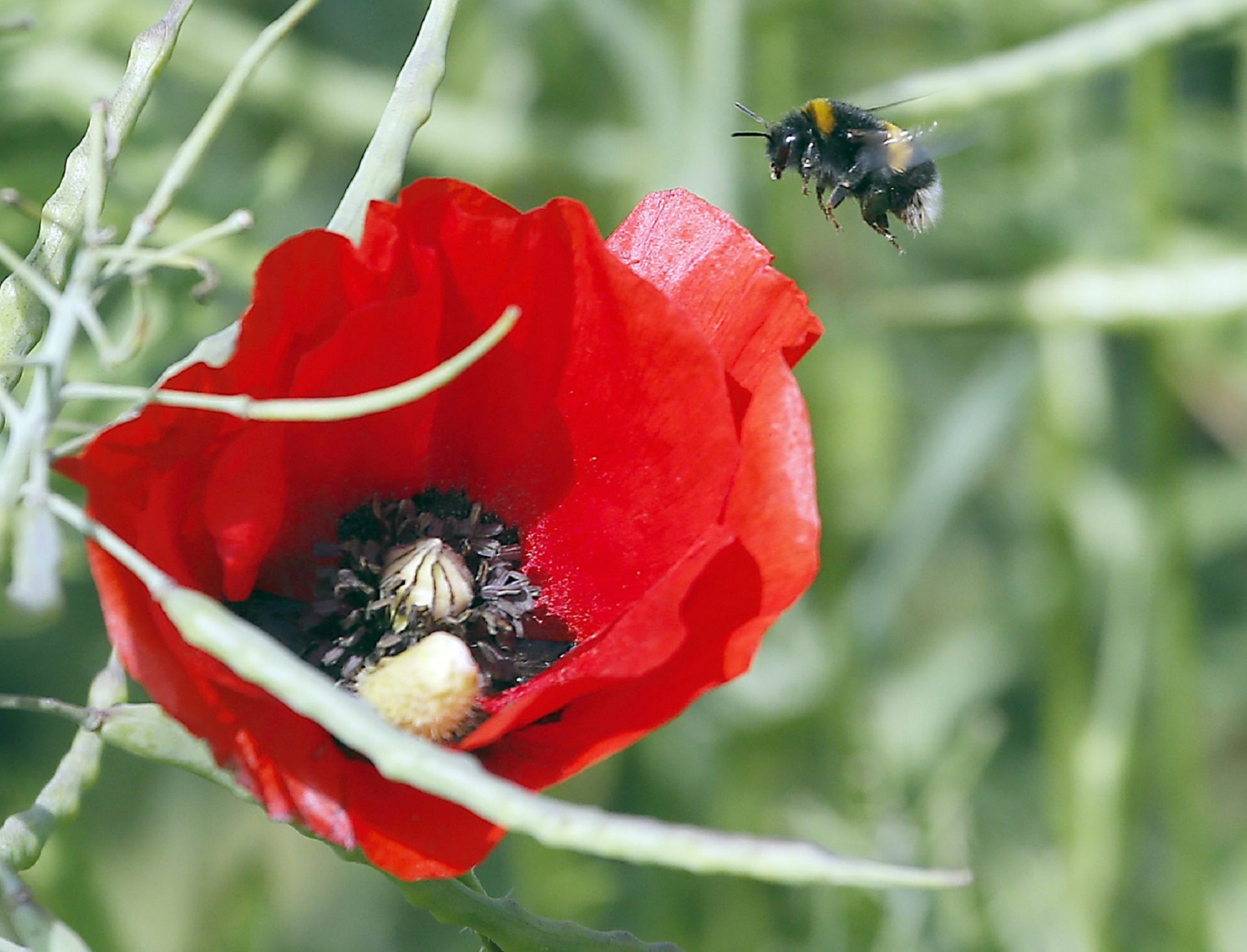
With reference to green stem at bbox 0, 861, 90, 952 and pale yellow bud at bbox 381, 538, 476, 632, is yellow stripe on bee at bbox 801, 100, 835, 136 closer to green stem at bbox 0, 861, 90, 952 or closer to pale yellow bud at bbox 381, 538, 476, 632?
pale yellow bud at bbox 381, 538, 476, 632

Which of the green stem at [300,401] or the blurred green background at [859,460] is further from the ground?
the green stem at [300,401]

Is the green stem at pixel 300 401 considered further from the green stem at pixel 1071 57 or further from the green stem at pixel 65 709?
the green stem at pixel 1071 57

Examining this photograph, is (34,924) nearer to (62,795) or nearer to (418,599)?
(62,795)

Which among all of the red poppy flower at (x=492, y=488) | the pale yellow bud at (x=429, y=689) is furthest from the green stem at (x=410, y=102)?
the pale yellow bud at (x=429, y=689)

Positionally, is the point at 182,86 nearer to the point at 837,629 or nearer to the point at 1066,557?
the point at 837,629

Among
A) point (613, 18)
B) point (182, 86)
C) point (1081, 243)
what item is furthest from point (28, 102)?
point (1081, 243)
